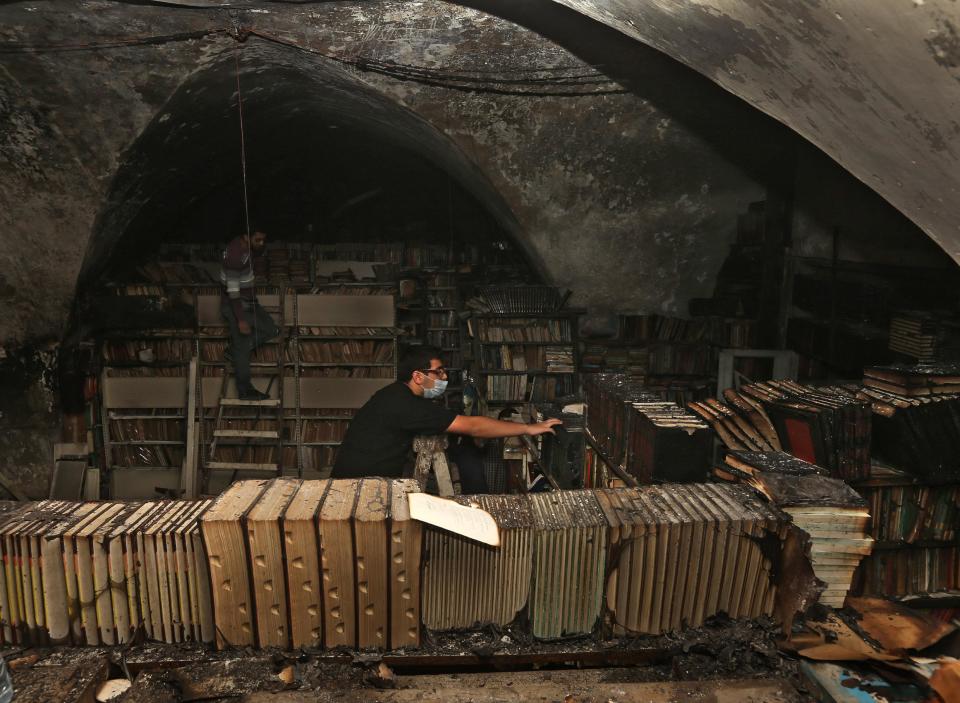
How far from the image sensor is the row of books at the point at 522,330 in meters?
7.49

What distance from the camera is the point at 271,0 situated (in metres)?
4.77

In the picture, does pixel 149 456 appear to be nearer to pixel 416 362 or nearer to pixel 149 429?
pixel 149 429

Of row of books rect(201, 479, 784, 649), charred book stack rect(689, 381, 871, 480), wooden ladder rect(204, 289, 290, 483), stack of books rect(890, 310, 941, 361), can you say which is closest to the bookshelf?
wooden ladder rect(204, 289, 290, 483)

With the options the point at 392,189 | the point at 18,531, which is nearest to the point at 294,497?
the point at 18,531

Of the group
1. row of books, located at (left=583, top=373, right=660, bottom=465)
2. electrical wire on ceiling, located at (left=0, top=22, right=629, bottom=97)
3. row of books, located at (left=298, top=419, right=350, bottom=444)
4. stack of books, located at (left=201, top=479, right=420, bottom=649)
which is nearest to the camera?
stack of books, located at (left=201, top=479, right=420, bottom=649)

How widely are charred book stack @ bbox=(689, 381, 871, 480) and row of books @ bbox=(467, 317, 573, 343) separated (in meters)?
3.85

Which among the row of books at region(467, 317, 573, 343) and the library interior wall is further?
the row of books at region(467, 317, 573, 343)

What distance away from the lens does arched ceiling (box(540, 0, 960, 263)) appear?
5.70ft

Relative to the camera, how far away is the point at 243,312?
25.6ft

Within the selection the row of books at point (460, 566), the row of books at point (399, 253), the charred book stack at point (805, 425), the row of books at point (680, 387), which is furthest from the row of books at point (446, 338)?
the row of books at point (460, 566)

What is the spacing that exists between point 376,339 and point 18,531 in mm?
6285

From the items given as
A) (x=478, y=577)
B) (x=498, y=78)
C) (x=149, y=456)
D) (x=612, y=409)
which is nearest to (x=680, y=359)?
(x=498, y=78)

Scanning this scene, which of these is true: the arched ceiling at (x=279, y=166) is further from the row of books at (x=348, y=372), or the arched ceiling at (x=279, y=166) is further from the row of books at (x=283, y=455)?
the row of books at (x=283, y=455)

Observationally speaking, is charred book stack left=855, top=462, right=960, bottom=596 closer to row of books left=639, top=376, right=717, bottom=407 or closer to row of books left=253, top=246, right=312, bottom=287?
row of books left=639, top=376, right=717, bottom=407
